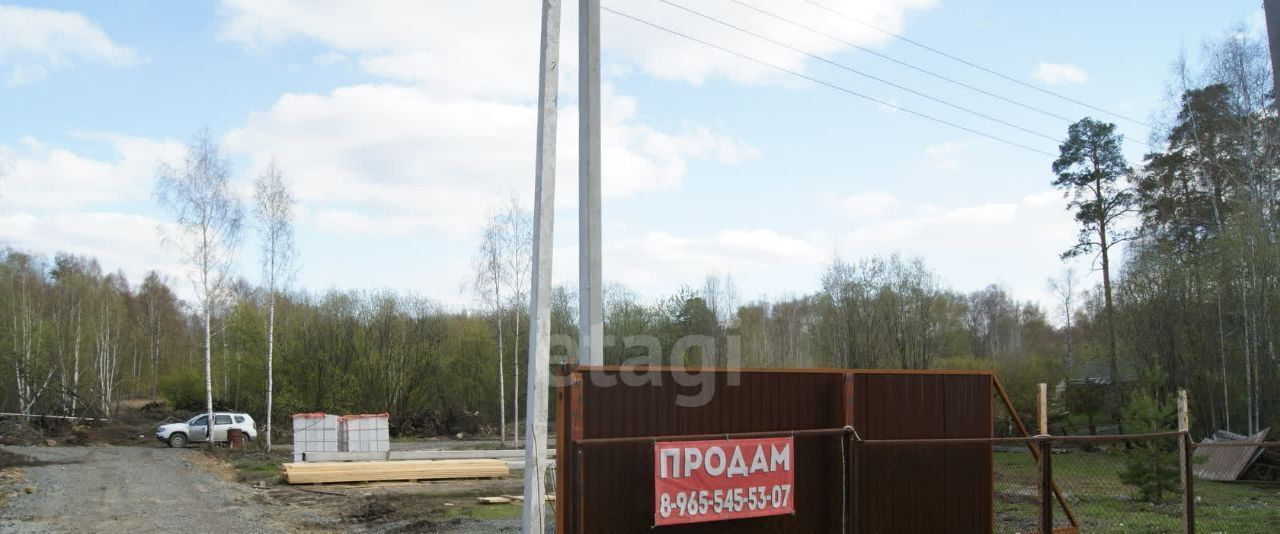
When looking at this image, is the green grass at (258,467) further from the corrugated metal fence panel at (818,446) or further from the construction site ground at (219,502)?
the corrugated metal fence panel at (818,446)

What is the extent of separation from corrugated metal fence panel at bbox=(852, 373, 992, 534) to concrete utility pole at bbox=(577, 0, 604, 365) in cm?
287

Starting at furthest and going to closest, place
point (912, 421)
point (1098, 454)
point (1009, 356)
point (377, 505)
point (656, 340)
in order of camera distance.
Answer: point (1009, 356)
point (656, 340)
point (1098, 454)
point (377, 505)
point (912, 421)

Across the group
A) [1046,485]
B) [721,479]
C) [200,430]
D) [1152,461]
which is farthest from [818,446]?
[200,430]

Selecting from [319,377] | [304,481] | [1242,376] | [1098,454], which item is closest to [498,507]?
[304,481]

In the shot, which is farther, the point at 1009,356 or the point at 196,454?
the point at 1009,356

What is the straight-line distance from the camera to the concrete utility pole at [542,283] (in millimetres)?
7371

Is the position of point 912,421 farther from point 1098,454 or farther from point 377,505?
point 1098,454

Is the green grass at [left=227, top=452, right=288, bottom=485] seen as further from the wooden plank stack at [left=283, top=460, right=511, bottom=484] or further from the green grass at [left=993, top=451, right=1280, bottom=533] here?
the green grass at [left=993, top=451, right=1280, bottom=533]

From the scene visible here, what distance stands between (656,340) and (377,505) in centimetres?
2742

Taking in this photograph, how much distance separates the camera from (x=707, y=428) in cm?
841

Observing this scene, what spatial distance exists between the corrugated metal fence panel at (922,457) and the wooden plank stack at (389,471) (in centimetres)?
1394

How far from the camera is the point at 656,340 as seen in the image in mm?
42406

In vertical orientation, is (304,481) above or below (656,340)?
below

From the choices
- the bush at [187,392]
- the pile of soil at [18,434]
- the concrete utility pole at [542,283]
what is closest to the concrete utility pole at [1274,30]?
the concrete utility pole at [542,283]
